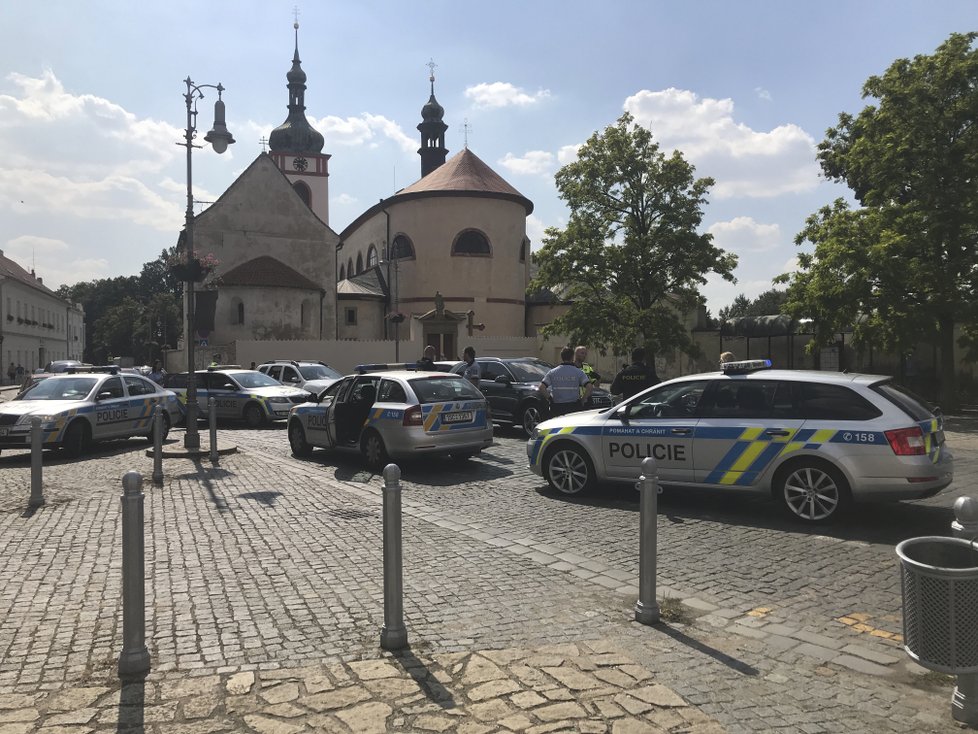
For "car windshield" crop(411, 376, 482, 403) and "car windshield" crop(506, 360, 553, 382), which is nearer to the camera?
"car windshield" crop(411, 376, 482, 403)

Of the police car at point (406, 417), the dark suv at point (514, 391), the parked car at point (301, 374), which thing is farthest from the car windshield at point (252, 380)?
the police car at point (406, 417)

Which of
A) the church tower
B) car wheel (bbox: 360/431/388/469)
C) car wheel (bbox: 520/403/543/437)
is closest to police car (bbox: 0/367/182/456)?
car wheel (bbox: 360/431/388/469)

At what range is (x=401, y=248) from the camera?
159 feet

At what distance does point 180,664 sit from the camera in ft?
13.5

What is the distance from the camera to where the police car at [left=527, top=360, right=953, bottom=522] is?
7.15 m

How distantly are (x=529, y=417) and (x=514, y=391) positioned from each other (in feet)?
2.27

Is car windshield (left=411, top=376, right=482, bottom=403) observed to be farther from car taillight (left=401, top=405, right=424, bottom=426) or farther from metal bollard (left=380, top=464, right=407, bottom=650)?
metal bollard (left=380, top=464, right=407, bottom=650)

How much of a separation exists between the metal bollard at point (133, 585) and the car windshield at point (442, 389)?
23.5 feet

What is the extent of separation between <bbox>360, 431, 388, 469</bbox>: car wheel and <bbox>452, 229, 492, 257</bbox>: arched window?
35.7 metres

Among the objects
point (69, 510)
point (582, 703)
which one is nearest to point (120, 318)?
point (69, 510)

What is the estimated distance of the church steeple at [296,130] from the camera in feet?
223

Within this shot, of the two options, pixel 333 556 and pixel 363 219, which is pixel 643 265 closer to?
pixel 333 556

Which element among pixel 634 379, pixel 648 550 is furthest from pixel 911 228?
pixel 648 550

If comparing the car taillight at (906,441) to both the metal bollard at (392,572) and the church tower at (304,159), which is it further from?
the church tower at (304,159)
